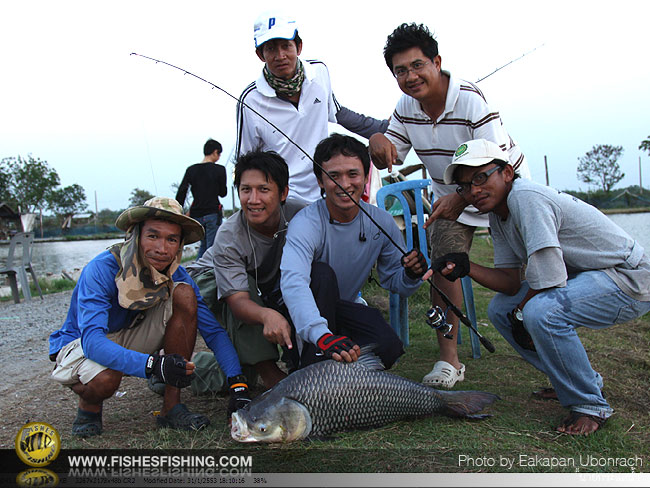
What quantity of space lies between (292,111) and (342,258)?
1302 mm

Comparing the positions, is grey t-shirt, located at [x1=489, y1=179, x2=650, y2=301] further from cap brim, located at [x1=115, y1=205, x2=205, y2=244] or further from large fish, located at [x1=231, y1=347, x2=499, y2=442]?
cap brim, located at [x1=115, y1=205, x2=205, y2=244]

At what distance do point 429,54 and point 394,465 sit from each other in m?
2.53

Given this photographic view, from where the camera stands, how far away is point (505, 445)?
2.48 meters

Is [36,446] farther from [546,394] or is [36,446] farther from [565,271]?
[546,394]

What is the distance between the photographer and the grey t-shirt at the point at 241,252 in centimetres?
321

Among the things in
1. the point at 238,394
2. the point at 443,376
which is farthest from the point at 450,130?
the point at 238,394

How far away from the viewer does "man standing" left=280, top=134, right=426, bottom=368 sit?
116 inches

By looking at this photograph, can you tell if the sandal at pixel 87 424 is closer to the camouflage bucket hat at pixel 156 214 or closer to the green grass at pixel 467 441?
the green grass at pixel 467 441

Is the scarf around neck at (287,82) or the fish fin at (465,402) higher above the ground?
the scarf around neck at (287,82)

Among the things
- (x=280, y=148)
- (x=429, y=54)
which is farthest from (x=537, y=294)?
(x=280, y=148)

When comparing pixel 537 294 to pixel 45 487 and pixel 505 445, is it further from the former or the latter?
→ pixel 45 487

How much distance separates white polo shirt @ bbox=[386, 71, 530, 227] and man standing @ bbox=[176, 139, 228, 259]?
550 cm

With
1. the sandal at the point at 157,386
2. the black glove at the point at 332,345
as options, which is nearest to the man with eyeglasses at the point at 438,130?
the black glove at the point at 332,345

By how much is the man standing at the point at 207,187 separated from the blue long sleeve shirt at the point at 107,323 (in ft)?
18.3
